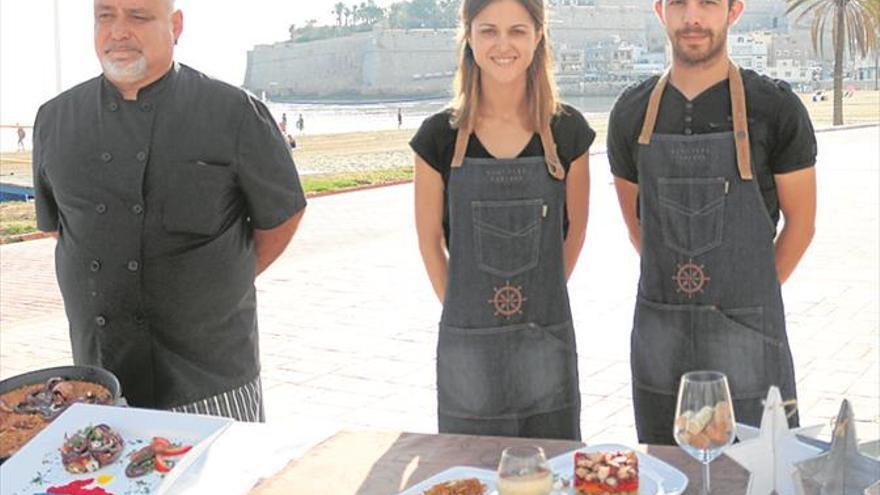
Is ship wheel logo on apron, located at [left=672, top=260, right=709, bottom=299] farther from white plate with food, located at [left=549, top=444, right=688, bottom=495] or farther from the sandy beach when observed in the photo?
the sandy beach

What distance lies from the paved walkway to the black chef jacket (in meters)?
0.45

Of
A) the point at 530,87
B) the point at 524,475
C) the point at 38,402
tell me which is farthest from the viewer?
the point at 530,87

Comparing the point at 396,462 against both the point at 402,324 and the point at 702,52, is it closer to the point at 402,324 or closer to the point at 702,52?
the point at 702,52

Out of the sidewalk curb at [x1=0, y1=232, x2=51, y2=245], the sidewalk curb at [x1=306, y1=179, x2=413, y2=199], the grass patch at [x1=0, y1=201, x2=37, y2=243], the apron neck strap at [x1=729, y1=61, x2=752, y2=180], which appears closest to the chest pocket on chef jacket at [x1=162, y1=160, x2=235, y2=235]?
the apron neck strap at [x1=729, y1=61, x2=752, y2=180]

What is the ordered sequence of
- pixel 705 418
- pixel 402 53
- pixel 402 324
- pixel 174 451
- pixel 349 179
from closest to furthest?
pixel 705 418, pixel 174 451, pixel 402 324, pixel 349 179, pixel 402 53

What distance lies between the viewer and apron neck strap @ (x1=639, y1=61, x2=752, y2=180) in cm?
281

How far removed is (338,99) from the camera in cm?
10712

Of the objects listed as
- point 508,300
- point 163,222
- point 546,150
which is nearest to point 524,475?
point 508,300

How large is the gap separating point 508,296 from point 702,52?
0.87 meters

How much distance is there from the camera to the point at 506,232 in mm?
2889

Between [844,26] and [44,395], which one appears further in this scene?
[844,26]

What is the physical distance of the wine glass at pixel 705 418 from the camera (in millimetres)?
1951

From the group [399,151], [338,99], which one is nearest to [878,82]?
[338,99]

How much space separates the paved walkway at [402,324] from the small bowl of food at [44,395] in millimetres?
503
